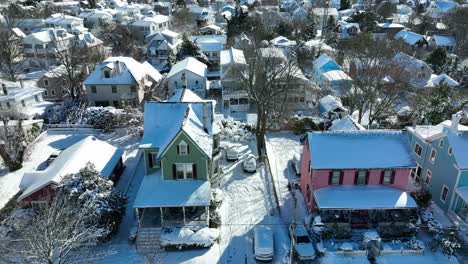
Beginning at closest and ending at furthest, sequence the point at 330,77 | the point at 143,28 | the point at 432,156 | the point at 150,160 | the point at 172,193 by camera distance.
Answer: the point at 172,193 → the point at 150,160 → the point at 432,156 → the point at 330,77 → the point at 143,28

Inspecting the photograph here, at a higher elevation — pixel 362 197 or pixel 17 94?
pixel 17 94

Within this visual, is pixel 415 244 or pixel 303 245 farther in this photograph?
pixel 415 244

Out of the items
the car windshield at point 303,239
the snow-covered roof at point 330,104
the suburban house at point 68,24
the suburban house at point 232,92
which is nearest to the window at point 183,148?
the car windshield at point 303,239

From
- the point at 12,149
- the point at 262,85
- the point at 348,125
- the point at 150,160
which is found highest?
the point at 262,85

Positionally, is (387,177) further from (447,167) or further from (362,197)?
(447,167)

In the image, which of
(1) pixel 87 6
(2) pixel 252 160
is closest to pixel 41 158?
(2) pixel 252 160

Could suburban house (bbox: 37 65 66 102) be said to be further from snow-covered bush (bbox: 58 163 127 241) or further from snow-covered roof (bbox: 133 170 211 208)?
snow-covered roof (bbox: 133 170 211 208)

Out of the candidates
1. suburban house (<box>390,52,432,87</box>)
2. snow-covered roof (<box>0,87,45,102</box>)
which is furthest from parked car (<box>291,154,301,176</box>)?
snow-covered roof (<box>0,87,45,102</box>)

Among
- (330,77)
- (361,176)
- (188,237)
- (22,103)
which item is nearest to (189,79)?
(330,77)
